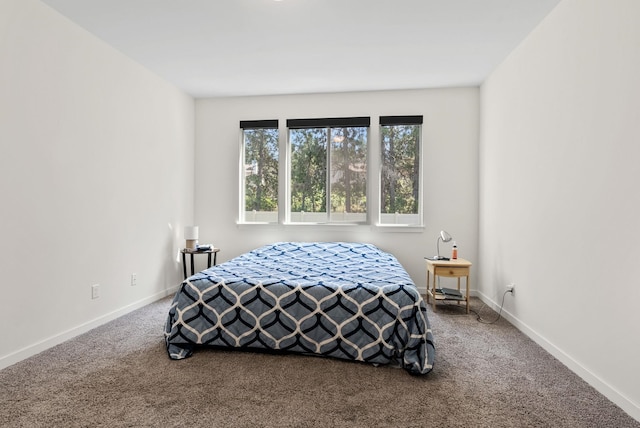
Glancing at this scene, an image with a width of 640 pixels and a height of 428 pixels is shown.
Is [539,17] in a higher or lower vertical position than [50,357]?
higher

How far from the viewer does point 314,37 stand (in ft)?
9.71

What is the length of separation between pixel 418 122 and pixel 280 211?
200cm

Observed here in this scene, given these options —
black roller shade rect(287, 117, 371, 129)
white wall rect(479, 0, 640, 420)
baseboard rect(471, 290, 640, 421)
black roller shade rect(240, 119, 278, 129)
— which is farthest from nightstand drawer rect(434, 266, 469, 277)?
black roller shade rect(240, 119, 278, 129)

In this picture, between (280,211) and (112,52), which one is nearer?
(112,52)

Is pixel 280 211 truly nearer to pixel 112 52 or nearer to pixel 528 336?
pixel 112 52

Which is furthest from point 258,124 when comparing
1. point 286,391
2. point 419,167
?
point 286,391

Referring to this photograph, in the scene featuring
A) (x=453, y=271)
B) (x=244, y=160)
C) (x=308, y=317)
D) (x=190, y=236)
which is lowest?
(x=308, y=317)

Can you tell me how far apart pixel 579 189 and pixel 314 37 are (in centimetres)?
225

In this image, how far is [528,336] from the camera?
9.20 feet

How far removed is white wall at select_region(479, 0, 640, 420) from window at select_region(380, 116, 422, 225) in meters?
1.13

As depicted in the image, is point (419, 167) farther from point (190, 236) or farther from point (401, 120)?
point (190, 236)

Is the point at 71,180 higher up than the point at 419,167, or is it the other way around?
the point at 419,167

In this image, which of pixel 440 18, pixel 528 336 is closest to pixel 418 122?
pixel 440 18

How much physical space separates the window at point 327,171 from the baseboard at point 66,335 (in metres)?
2.00
